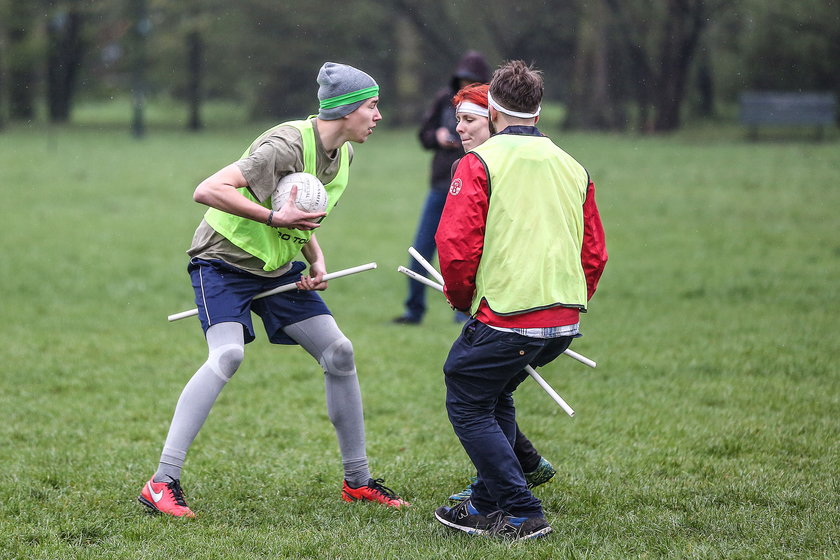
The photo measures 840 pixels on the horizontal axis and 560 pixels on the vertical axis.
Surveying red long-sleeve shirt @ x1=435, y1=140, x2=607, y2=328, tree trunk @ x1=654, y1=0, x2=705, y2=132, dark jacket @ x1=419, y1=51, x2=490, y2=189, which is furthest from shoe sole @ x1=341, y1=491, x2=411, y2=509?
tree trunk @ x1=654, y1=0, x2=705, y2=132

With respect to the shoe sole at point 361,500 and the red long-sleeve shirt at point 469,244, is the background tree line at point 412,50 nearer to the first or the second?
the shoe sole at point 361,500

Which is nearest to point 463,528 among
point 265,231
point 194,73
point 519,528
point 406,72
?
point 519,528

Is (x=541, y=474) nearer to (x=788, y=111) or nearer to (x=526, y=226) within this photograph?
(x=526, y=226)

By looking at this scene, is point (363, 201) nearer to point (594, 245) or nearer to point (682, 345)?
point (682, 345)

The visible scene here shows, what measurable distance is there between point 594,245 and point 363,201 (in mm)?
13989

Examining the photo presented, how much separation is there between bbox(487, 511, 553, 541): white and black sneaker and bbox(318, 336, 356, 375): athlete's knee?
1.02 m

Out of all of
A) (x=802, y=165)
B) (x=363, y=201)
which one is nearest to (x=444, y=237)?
(x=363, y=201)

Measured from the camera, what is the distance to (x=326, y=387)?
4762mm

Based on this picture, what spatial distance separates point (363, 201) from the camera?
18000 mm

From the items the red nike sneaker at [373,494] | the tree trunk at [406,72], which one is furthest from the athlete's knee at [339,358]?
the tree trunk at [406,72]

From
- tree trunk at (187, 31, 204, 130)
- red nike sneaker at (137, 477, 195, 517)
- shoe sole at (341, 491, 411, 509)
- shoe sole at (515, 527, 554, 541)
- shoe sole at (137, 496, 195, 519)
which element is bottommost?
tree trunk at (187, 31, 204, 130)

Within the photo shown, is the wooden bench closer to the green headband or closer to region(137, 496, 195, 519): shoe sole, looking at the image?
the green headband

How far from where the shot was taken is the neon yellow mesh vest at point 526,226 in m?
3.91

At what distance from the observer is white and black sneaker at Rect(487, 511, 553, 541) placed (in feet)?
13.4
